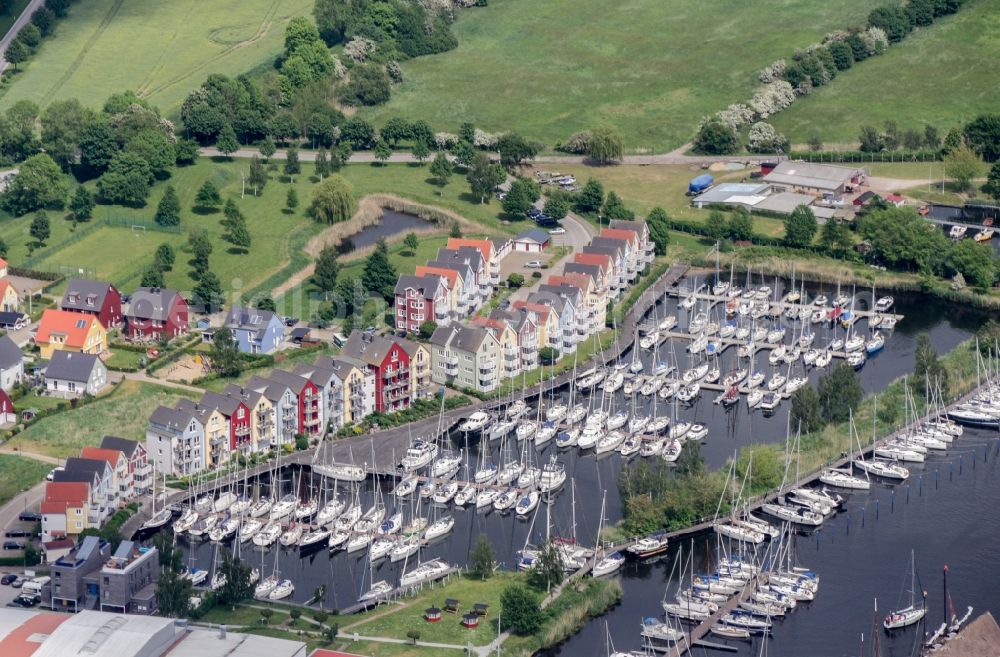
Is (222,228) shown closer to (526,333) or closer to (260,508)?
(526,333)

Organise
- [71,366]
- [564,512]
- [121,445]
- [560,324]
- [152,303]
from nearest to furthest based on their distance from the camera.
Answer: [564,512], [121,445], [71,366], [152,303], [560,324]

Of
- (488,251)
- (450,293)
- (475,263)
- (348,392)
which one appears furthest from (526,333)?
(488,251)

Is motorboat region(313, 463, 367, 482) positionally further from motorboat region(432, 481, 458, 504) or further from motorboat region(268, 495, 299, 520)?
motorboat region(432, 481, 458, 504)

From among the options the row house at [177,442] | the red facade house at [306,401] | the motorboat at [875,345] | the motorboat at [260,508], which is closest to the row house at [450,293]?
the red facade house at [306,401]

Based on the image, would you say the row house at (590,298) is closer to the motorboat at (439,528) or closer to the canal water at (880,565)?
the canal water at (880,565)

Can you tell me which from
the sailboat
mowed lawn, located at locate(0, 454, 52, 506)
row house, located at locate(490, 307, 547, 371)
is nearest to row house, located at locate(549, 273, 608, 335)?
row house, located at locate(490, 307, 547, 371)
